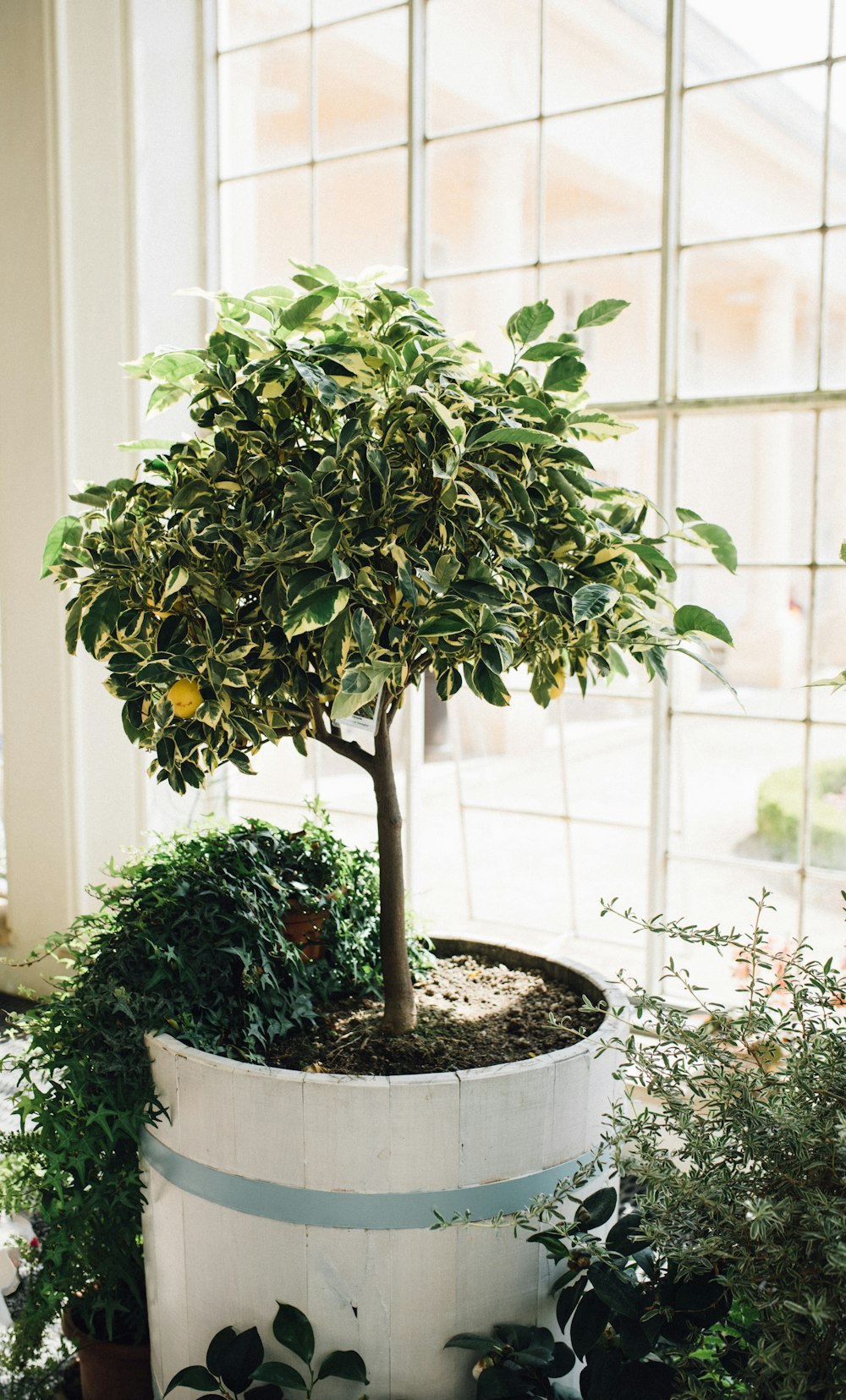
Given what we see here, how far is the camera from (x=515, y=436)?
1267 mm

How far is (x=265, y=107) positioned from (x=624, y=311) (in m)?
1.38

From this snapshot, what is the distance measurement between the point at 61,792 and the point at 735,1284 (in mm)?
2811

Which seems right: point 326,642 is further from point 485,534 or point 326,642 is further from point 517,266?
point 517,266

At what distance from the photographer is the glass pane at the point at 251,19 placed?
141 inches

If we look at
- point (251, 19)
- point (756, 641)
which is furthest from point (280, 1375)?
point (251, 19)

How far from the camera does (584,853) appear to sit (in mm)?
3215

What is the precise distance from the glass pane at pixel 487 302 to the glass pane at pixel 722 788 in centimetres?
119

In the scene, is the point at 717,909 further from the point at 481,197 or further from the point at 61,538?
the point at 481,197

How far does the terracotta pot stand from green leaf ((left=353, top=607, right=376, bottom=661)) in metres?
1.22

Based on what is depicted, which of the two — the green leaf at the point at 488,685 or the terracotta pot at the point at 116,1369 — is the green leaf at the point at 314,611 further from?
the terracotta pot at the point at 116,1369

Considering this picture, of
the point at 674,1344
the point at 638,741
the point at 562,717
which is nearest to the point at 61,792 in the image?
the point at 562,717

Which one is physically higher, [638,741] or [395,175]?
[395,175]

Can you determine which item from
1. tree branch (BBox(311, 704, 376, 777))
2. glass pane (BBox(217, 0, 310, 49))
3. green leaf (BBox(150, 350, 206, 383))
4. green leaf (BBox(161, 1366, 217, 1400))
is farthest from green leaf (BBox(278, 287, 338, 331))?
glass pane (BBox(217, 0, 310, 49))

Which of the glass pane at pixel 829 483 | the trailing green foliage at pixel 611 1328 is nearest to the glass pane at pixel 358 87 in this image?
the glass pane at pixel 829 483
